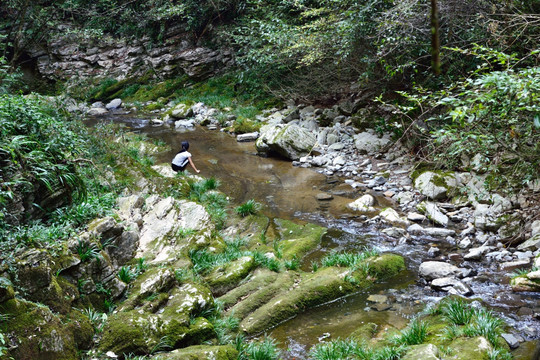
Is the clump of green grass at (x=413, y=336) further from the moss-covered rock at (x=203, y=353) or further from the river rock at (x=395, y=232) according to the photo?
the river rock at (x=395, y=232)

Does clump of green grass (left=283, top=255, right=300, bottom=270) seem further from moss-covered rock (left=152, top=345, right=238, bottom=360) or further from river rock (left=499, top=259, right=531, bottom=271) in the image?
river rock (left=499, top=259, right=531, bottom=271)

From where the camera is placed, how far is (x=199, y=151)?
15.0 m

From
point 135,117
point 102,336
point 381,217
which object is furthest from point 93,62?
point 102,336

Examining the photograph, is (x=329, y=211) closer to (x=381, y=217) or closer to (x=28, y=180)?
(x=381, y=217)

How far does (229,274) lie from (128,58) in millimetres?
26030

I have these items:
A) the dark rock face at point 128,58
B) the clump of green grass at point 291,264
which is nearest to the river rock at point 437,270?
the clump of green grass at point 291,264

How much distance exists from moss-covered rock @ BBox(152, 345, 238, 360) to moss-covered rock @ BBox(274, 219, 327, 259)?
9.99 ft

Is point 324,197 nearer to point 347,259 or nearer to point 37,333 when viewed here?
point 347,259

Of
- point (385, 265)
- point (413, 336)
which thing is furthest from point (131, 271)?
point (385, 265)

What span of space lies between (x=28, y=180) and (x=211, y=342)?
3.17m

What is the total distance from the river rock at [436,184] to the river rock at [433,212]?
0.36m

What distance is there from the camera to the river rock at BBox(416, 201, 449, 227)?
8.48 metres

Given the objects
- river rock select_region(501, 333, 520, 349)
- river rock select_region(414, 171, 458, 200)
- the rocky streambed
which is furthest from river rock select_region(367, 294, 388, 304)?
river rock select_region(414, 171, 458, 200)

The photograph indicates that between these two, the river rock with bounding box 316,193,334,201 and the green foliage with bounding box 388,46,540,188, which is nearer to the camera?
the green foliage with bounding box 388,46,540,188
